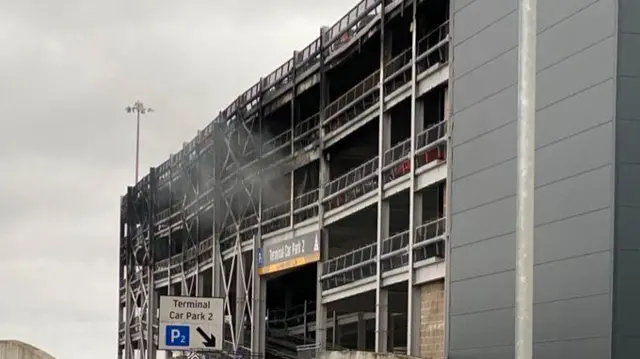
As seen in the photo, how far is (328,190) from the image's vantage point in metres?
49.6

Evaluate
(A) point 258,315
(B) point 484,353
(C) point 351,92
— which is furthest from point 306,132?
(B) point 484,353

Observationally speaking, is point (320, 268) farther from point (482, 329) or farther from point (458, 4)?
point (482, 329)

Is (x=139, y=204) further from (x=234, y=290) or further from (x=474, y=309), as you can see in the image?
(x=474, y=309)

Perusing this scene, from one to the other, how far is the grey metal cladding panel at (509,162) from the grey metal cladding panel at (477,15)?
3269 millimetres

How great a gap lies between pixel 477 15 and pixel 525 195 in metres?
19.1

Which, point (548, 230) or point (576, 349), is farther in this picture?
point (548, 230)

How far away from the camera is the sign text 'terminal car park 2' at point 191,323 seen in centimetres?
3353

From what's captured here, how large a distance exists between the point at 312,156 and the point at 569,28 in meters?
23.8

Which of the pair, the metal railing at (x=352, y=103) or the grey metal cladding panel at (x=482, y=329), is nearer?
the grey metal cladding panel at (x=482, y=329)

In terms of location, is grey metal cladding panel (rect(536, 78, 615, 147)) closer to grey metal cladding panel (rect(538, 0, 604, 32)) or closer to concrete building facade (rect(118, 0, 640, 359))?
concrete building facade (rect(118, 0, 640, 359))

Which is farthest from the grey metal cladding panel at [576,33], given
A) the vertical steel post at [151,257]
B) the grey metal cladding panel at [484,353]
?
the vertical steel post at [151,257]

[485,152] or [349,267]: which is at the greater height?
[485,152]

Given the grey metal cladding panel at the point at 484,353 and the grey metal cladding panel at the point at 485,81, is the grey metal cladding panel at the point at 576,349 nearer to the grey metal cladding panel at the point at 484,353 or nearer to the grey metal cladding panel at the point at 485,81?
the grey metal cladding panel at the point at 484,353

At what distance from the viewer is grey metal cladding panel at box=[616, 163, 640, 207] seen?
87.6ft
